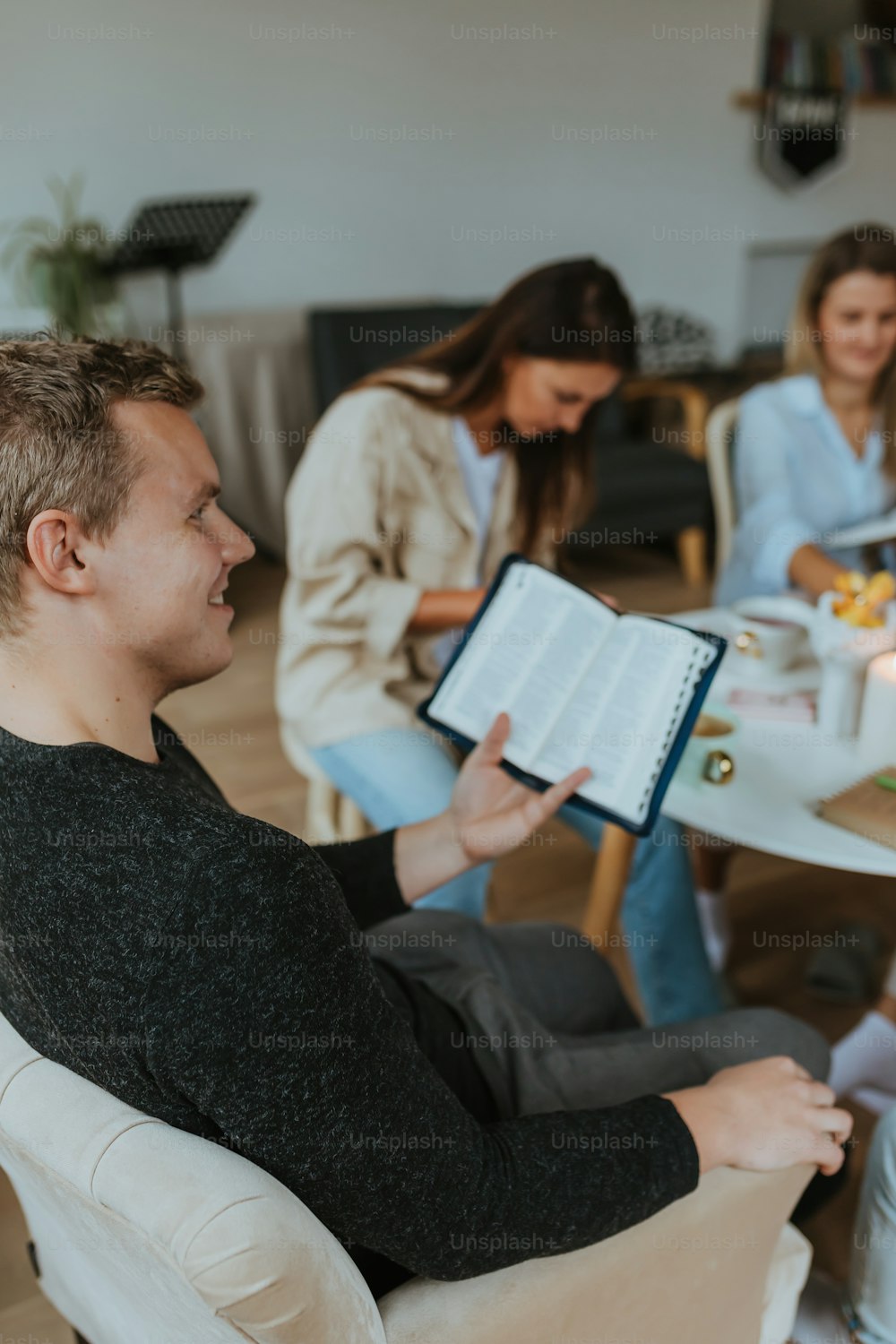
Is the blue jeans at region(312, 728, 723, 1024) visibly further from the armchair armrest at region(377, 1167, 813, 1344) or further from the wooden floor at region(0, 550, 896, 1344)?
the armchair armrest at region(377, 1167, 813, 1344)

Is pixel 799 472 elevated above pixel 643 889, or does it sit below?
above

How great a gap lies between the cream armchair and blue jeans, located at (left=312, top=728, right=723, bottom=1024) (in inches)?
23.7

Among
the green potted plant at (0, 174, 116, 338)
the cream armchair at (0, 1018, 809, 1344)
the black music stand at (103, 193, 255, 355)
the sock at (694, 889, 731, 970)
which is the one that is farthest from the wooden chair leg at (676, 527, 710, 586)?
the cream armchair at (0, 1018, 809, 1344)

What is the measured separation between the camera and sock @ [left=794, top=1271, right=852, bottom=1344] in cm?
117

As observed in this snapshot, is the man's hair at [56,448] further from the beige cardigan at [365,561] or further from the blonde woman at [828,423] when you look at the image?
the blonde woman at [828,423]

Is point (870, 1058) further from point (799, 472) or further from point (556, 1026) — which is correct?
point (799, 472)

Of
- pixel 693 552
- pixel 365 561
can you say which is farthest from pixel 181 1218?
pixel 693 552

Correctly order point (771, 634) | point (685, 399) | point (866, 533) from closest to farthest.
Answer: point (771, 634) < point (866, 533) < point (685, 399)

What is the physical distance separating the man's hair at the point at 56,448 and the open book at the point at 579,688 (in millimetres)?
551

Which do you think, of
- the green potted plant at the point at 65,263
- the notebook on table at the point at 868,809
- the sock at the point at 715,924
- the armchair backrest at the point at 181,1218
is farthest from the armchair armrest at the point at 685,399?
the armchair backrest at the point at 181,1218

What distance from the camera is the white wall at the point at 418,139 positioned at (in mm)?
3881

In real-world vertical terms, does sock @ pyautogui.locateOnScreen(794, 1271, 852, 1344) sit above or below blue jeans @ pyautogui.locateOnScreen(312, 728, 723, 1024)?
below

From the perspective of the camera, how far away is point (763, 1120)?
0.86 meters

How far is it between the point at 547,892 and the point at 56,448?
1.70 meters
